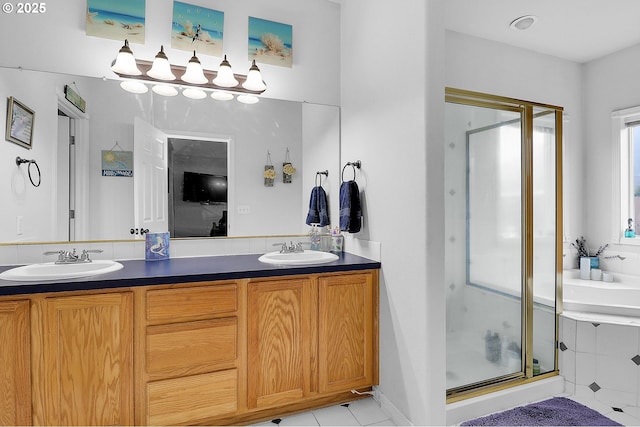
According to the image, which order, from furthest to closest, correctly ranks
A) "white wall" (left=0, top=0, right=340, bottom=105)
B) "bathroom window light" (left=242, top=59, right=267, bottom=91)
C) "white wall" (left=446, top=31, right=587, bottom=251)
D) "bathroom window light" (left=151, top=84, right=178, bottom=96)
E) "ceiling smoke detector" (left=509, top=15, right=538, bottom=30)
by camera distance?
"white wall" (left=446, top=31, right=587, bottom=251) → "ceiling smoke detector" (left=509, top=15, right=538, bottom=30) → "bathroom window light" (left=242, top=59, right=267, bottom=91) → "bathroom window light" (left=151, top=84, right=178, bottom=96) → "white wall" (left=0, top=0, right=340, bottom=105)

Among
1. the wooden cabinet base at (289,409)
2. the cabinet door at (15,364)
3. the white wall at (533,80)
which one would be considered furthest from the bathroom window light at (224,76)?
the wooden cabinet base at (289,409)

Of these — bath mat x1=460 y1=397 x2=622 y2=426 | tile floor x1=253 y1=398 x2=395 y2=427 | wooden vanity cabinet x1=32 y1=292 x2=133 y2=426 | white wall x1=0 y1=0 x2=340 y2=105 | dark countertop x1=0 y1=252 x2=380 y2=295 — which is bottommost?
tile floor x1=253 y1=398 x2=395 y2=427

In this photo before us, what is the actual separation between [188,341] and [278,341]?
471mm

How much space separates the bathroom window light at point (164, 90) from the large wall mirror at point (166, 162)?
0.10ft

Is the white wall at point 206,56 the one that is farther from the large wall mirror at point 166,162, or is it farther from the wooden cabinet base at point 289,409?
the wooden cabinet base at point 289,409

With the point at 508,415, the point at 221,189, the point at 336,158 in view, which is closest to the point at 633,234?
the point at 508,415

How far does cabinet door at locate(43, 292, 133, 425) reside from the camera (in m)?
1.54

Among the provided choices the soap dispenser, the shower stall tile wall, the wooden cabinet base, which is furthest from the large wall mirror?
the soap dispenser

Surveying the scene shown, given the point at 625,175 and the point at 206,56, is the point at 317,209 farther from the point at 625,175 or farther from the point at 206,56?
the point at 625,175

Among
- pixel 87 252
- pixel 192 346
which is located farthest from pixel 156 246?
pixel 192 346

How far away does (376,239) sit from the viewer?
2170mm

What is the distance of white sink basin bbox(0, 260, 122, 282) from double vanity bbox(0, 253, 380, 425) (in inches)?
1.3

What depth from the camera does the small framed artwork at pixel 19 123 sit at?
1.90 metres

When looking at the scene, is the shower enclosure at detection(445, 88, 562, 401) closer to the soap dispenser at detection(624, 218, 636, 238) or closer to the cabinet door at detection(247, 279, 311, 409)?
the cabinet door at detection(247, 279, 311, 409)
